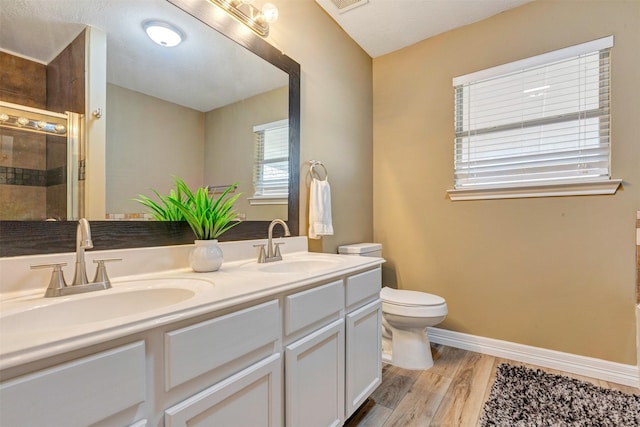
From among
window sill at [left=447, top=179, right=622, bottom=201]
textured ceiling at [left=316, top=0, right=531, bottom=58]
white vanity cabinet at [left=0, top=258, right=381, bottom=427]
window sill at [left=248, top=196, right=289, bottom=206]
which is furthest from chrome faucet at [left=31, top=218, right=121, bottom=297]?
window sill at [left=447, top=179, right=622, bottom=201]

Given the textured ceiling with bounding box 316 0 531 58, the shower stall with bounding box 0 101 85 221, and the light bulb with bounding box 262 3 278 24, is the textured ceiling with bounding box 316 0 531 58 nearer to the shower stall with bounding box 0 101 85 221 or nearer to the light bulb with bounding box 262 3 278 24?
the light bulb with bounding box 262 3 278 24

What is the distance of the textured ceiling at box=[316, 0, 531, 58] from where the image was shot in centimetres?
205

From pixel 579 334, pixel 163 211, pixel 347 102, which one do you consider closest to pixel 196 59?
pixel 163 211

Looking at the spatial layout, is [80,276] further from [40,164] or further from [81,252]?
[40,164]

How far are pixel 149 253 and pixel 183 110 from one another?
638 millimetres

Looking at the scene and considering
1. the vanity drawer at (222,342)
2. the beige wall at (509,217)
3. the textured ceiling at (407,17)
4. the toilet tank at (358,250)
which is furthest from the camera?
the toilet tank at (358,250)

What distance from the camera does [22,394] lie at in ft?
1.58

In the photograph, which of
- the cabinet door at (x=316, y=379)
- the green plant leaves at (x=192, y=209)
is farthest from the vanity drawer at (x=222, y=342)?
the green plant leaves at (x=192, y=209)

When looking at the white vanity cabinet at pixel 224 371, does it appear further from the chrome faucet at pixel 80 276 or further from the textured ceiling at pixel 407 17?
the textured ceiling at pixel 407 17

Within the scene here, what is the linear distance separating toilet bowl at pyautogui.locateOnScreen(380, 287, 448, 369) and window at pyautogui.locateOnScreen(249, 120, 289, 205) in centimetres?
100

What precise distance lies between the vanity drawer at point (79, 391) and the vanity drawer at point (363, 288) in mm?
880

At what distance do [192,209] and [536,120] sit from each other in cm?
225

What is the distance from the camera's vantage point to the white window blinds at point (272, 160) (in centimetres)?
165

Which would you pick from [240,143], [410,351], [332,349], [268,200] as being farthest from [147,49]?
[410,351]
